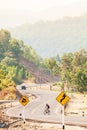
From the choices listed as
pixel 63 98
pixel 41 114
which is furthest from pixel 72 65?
pixel 63 98

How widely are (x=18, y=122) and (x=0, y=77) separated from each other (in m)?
69.0

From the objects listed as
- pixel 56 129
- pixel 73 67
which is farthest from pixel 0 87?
pixel 56 129

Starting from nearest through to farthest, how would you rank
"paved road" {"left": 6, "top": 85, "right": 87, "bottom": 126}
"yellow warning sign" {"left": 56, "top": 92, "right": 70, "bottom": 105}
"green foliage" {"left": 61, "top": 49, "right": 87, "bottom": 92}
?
1. "yellow warning sign" {"left": 56, "top": 92, "right": 70, "bottom": 105}
2. "paved road" {"left": 6, "top": 85, "right": 87, "bottom": 126}
3. "green foliage" {"left": 61, "top": 49, "right": 87, "bottom": 92}

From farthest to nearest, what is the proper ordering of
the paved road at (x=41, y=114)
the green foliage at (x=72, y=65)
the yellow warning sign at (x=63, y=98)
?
the green foliage at (x=72, y=65)
the paved road at (x=41, y=114)
the yellow warning sign at (x=63, y=98)

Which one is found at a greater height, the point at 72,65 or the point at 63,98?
the point at 72,65

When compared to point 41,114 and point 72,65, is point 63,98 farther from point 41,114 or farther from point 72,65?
point 72,65

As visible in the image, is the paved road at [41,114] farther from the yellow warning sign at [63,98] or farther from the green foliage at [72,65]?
the green foliage at [72,65]

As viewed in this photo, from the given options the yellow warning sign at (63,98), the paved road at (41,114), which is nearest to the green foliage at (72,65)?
the paved road at (41,114)

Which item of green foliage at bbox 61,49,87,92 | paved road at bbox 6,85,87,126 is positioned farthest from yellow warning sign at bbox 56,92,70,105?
green foliage at bbox 61,49,87,92

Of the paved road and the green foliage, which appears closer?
the paved road

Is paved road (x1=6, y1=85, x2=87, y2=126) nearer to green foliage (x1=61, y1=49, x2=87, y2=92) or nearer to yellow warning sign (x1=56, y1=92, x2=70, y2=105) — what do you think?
yellow warning sign (x1=56, y1=92, x2=70, y2=105)

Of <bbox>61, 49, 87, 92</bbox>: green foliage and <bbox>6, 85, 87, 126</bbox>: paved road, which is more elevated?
<bbox>61, 49, 87, 92</bbox>: green foliage

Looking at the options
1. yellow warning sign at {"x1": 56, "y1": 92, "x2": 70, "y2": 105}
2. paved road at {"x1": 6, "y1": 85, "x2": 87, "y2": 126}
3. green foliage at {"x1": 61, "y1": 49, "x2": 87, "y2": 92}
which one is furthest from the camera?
green foliage at {"x1": 61, "y1": 49, "x2": 87, "y2": 92}

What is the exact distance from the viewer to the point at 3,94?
107 meters
